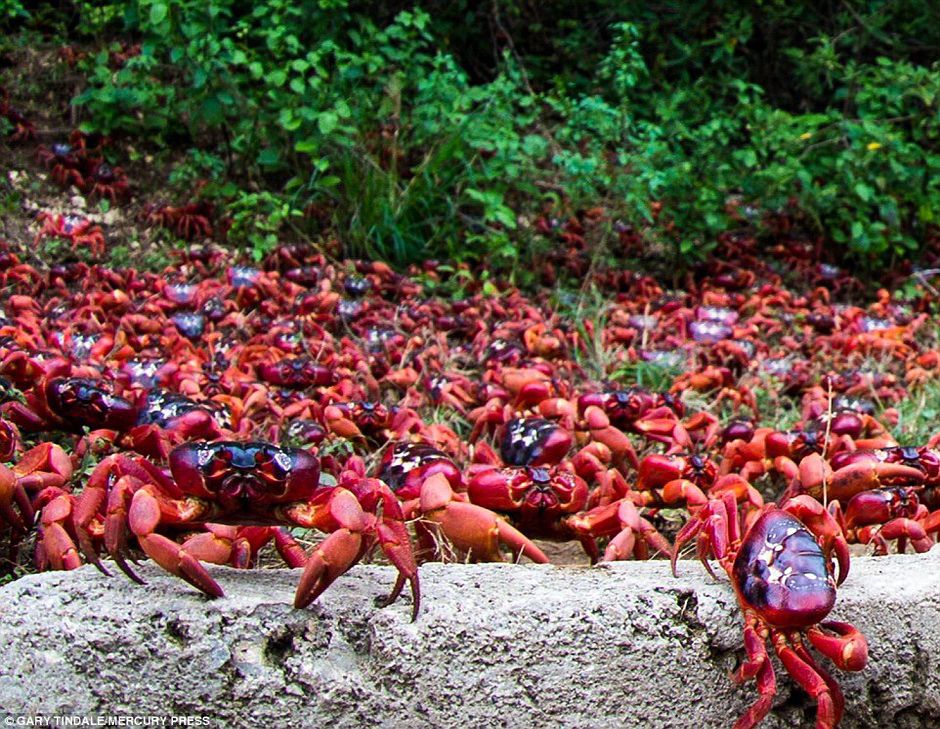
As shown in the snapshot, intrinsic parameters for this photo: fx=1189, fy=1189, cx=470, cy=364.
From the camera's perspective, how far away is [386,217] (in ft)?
25.5

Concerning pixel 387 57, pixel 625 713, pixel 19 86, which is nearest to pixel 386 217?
pixel 387 57

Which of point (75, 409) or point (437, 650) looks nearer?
point (437, 650)

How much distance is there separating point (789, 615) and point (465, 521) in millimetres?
927

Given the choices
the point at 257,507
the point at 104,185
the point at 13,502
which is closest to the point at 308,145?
the point at 104,185

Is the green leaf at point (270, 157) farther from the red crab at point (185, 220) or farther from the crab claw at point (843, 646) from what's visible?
the crab claw at point (843, 646)

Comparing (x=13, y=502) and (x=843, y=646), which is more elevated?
(x=843, y=646)

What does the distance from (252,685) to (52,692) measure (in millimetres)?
411

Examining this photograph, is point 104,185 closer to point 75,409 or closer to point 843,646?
point 75,409

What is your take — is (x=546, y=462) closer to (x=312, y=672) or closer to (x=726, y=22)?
(x=312, y=672)

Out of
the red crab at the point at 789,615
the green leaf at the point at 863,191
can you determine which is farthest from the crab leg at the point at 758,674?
the green leaf at the point at 863,191

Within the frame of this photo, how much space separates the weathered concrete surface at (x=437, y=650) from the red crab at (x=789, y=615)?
0.10 meters

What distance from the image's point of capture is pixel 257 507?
8.91 ft

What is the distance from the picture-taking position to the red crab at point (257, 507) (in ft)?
8.12

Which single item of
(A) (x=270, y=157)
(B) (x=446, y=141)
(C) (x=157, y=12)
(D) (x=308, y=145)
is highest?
(C) (x=157, y=12)
